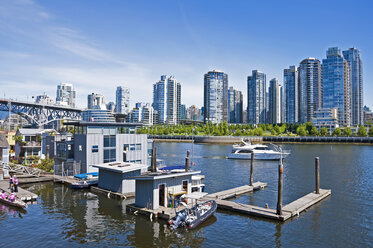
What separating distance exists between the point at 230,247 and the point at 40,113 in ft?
557

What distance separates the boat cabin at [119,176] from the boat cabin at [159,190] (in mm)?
6084

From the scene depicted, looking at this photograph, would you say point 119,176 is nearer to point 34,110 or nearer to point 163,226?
point 163,226

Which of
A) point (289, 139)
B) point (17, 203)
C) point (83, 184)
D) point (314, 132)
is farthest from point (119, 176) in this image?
point (314, 132)

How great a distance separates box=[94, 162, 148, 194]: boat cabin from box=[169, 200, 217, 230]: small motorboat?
10897mm

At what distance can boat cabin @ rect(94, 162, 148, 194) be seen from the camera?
37688mm

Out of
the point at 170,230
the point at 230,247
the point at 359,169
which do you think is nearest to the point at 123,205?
the point at 170,230

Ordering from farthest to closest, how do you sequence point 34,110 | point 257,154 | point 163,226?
point 34,110 → point 257,154 → point 163,226

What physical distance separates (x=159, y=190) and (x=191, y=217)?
546cm

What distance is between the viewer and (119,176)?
1538 inches

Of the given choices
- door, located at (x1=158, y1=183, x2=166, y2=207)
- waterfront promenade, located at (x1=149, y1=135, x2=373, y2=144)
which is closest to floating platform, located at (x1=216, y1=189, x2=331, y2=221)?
door, located at (x1=158, y1=183, x2=166, y2=207)

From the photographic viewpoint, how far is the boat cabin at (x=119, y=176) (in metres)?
37.7

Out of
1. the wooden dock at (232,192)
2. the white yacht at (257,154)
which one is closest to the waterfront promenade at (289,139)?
the white yacht at (257,154)

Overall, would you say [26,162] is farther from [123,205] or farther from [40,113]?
[40,113]

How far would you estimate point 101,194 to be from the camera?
4012 cm
